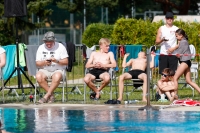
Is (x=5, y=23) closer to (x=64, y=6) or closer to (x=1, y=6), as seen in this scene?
(x=1, y=6)

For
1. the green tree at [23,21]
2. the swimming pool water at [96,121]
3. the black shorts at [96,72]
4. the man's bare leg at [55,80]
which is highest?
the green tree at [23,21]

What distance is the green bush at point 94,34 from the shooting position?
33781 millimetres

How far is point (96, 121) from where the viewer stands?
1309cm

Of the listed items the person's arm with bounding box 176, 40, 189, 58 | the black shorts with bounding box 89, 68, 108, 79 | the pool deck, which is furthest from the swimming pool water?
the person's arm with bounding box 176, 40, 189, 58

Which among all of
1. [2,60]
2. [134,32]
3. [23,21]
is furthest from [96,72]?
[23,21]

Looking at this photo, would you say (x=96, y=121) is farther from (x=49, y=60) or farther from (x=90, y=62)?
(x=90, y=62)

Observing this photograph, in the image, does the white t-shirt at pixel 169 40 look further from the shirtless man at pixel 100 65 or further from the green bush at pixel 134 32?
the green bush at pixel 134 32

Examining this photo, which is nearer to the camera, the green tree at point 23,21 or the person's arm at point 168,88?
the person's arm at point 168,88

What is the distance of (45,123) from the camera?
1286 cm

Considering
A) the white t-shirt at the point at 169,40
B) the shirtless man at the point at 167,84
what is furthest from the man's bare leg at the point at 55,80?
the white t-shirt at the point at 169,40

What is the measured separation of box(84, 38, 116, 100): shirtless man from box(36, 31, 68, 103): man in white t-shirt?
1.90 feet

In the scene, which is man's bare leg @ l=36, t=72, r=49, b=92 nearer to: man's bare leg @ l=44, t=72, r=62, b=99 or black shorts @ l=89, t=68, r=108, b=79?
Answer: man's bare leg @ l=44, t=72, r=62, b=99

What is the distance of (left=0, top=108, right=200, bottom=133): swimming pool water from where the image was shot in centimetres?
1202

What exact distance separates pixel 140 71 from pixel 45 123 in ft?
14.5
